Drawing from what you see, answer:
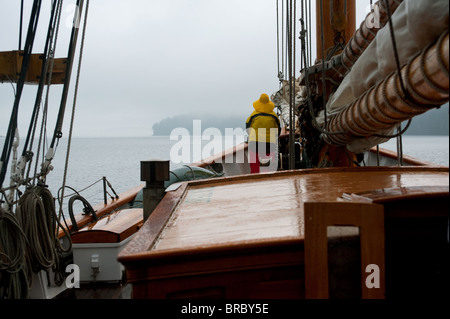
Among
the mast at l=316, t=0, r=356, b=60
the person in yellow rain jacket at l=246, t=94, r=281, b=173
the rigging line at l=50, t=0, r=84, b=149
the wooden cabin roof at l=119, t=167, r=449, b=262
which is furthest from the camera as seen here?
the person in yellow rain jacket at l=246, t=94, r=281, b=173

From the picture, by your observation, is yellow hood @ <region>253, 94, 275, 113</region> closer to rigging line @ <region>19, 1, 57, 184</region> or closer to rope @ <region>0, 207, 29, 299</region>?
rigging line @ <region>19, 1, 57, 184</region>

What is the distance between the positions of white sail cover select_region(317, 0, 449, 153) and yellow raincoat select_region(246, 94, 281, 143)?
3.54 metres

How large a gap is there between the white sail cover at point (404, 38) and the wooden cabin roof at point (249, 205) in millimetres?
406

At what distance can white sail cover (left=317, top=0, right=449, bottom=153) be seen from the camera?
0.93 metres

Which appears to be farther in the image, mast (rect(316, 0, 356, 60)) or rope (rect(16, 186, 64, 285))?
mast (rect(316, 0, 356, 60))

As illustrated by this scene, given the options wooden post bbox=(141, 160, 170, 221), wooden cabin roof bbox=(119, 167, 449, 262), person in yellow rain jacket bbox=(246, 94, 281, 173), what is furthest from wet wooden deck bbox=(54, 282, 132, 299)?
person in yellow rain jacket bbox=(246, 94, 281, 173)

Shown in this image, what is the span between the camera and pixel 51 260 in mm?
1992

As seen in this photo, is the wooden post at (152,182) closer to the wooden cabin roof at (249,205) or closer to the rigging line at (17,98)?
the wooden cabin roof at (249,205)

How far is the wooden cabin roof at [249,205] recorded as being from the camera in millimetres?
1054

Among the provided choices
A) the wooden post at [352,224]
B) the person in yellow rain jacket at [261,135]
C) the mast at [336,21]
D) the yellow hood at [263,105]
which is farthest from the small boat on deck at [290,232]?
the yellow hood at [263,105]

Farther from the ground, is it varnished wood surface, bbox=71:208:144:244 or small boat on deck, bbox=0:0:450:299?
small boat on deck, bbox=0:0:450:299
